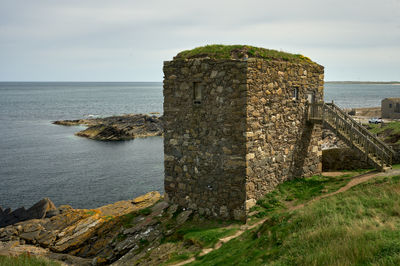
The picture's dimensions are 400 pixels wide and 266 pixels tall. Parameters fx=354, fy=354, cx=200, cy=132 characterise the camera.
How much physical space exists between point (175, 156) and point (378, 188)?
28.3 feet

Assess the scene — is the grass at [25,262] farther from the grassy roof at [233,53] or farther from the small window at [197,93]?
the grassy roof at [233,53]

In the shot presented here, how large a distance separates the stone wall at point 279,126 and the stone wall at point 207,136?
49 cm

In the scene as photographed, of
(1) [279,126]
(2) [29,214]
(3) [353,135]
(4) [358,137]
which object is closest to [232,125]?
(1) [279,126]

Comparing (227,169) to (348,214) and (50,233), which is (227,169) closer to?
(348,214)

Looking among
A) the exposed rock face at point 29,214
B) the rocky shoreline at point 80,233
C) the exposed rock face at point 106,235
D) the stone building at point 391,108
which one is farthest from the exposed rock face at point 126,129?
the stone building at point 391,108

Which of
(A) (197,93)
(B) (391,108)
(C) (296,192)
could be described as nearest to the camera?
(A) (197,93)

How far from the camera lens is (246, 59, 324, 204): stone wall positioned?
1482cm

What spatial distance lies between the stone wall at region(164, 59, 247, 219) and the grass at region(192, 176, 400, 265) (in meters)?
2.88

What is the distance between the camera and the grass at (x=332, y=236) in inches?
306

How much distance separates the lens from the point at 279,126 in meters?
16.3

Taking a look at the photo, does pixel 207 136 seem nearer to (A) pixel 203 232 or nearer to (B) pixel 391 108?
(A) pixel 203 232

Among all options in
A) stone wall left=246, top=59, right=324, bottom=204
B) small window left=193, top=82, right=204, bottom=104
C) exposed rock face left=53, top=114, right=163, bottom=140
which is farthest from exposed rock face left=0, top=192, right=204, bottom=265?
exposed rock face left=53, top=114, right=163, bottom=140

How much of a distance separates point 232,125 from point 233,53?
3178 mm

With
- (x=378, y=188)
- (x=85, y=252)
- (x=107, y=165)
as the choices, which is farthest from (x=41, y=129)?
(x=378, y=188)
